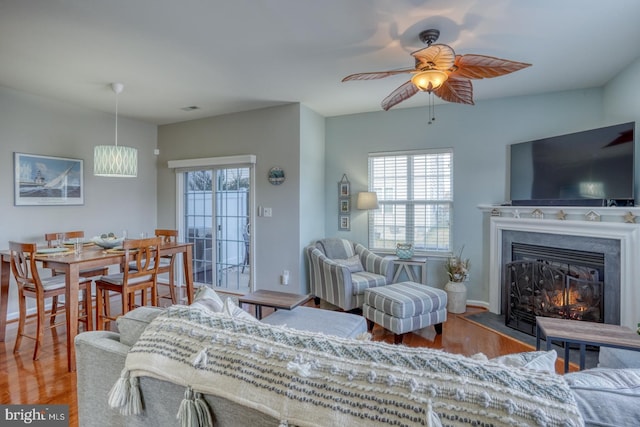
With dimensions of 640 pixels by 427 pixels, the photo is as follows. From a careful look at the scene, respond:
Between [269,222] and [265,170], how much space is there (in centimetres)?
70

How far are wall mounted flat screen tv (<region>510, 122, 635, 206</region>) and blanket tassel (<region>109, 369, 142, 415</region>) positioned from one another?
364cm

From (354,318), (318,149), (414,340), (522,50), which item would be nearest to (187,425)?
(354,318)

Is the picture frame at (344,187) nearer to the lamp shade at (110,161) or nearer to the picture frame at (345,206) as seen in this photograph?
the picture frame at (345,206)

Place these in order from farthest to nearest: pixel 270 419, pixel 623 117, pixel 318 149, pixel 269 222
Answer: pixel 318 149 < pixel 269 222 < pixel 623 117 < pixel 270 419

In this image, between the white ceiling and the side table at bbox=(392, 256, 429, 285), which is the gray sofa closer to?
the white ceiling

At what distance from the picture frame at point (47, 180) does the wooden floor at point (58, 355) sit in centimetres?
141

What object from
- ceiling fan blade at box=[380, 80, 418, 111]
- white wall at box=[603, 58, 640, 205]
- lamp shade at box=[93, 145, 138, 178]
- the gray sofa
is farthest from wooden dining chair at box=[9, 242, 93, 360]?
white wall at box=[603, 58, 640, 205]

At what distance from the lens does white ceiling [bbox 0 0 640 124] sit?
6.75 feet

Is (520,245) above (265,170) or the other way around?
the other way around

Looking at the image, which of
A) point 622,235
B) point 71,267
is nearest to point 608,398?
point 622,235

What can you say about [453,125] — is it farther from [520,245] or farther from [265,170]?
[265,170]

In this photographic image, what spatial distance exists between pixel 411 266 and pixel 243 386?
11.4 feet

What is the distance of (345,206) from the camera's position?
457 cm

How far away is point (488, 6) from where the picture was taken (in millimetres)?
2023
